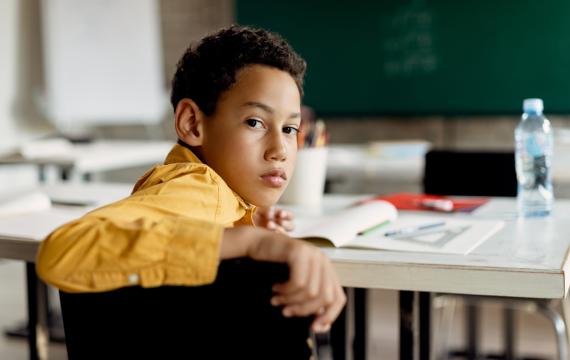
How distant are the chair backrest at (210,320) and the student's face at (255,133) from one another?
361mm

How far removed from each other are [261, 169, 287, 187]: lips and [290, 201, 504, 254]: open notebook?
17 cm

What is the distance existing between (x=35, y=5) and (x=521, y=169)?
133 inches

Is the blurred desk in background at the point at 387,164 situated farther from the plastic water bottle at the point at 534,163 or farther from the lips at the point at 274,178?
the lips at the point at 274,178

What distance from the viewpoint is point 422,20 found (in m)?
4.09

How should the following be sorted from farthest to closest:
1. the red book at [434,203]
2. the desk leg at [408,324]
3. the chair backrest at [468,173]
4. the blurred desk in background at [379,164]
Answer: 1. the blurred desk in background at [379,164]
2. the chair backrest at [468,173]
3. the red book at [434,203]
4. the desk leg at [408,324]

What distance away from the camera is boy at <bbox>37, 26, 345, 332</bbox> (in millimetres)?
711

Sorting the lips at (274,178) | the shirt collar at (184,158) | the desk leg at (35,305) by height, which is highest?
the shirt collar at (184,158)

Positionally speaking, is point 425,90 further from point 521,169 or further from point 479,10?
point 521,169

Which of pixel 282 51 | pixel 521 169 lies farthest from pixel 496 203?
pixel 282 51

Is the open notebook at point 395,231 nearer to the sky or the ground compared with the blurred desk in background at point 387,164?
nearer to the sky

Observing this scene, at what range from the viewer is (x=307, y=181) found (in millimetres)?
1755

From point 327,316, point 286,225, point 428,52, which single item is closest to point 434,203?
point 286,225

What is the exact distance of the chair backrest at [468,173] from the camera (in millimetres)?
2256

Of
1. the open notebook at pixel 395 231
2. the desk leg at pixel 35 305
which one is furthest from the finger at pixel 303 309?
the desk leg at pixel 35 305
